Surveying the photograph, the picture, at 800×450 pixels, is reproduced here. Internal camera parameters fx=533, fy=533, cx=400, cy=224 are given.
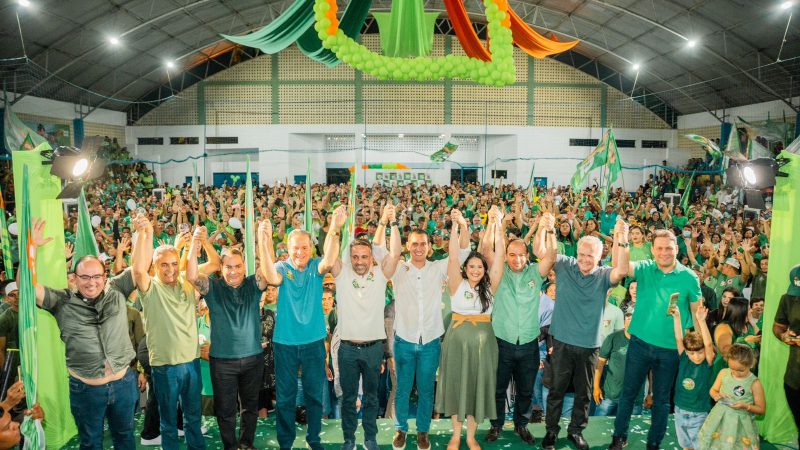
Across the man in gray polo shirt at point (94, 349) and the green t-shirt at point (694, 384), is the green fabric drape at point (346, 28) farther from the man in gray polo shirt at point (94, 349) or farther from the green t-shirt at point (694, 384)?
the green t-shirt at point (694, 384)

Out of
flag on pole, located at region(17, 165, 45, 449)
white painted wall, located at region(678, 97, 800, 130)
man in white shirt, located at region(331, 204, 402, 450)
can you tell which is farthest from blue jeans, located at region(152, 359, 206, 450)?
white painted wall, located at region(678, 97, 800, 130)

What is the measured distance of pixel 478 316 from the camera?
3777mm

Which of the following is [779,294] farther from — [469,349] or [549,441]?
[469,349]

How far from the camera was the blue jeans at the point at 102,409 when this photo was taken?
11.1 ft

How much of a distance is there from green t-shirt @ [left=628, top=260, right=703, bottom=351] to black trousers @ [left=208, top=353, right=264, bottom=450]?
274 centimetres

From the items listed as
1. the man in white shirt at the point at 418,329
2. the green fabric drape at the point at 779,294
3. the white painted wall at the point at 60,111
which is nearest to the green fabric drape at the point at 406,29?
the man in white shirt at the point at 418,329

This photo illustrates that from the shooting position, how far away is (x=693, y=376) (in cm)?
372

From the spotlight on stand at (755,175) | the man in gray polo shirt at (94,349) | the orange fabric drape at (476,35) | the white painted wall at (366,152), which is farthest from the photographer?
the white painted wall at (366,152)

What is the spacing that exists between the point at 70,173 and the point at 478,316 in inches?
115

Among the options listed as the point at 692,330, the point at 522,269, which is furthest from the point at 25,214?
the point at 692,330

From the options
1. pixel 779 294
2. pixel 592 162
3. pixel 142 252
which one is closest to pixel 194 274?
pixel 142 252

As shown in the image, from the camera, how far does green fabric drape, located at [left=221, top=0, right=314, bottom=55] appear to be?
4430mm

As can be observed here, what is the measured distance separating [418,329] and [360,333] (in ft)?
1.36

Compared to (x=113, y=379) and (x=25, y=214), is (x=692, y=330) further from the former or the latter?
(x=25, y=214)
